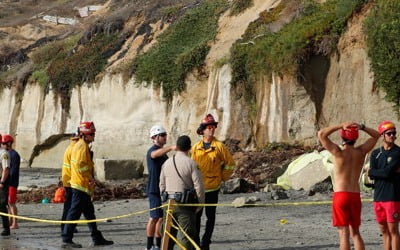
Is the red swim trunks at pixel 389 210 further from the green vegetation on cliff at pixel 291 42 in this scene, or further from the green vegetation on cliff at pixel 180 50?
the green vegetation on cliff at pixel 180 50

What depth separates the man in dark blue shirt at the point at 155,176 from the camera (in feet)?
39.9

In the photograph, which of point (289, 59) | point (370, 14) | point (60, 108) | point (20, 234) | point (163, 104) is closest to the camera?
point (20, 234)

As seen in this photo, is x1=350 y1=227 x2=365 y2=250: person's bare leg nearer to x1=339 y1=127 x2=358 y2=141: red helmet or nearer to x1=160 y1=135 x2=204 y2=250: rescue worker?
x1=339 y1=127 x2=358 y2=141: red helmet

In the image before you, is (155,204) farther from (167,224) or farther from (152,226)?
(167,224)

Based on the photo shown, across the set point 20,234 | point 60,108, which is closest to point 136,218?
point 20,234

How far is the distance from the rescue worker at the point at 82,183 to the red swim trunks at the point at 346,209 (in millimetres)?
4743

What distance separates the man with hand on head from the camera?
10.1m

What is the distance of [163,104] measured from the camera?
35.9 meters

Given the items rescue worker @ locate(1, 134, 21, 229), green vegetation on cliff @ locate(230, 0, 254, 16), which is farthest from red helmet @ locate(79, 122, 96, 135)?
green vegetation on cliff @ locate(230, 0, 254, 16)

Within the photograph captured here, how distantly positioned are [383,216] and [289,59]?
727 inches

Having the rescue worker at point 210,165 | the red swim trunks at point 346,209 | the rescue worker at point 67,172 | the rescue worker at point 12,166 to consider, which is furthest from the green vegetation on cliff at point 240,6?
the red swim trunks at point 346,209

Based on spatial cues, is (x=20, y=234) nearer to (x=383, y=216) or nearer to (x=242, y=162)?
(x=383, y=216)

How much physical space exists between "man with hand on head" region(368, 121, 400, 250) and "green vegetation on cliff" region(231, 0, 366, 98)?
1779cm

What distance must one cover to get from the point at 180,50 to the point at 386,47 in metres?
14.1
